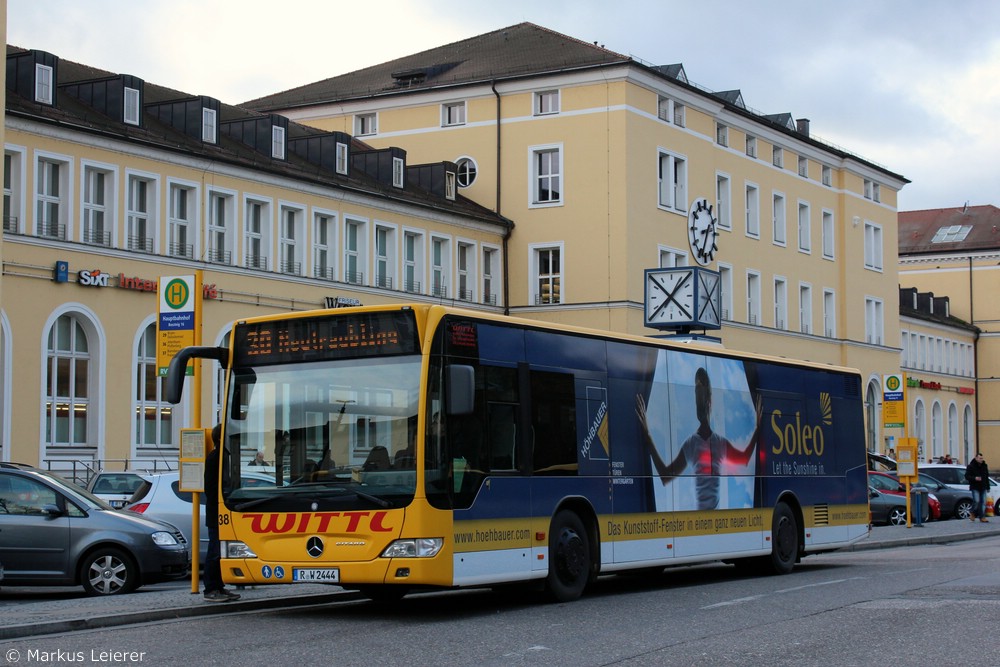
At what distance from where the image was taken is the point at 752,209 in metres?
66.2

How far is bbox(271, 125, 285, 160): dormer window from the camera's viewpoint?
4791 centimetres

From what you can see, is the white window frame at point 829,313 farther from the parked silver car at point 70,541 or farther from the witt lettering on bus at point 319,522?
the witt lettering on bus at point 319,522

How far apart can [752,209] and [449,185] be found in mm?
16187

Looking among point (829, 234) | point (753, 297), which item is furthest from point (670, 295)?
point (829, 234)

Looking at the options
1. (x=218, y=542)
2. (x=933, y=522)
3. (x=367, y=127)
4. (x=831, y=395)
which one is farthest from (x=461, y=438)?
(x=367, y=127)

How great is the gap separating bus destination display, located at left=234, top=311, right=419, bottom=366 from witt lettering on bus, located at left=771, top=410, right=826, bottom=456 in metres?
8.47

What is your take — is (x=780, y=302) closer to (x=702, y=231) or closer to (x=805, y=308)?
(x=805, y=308)

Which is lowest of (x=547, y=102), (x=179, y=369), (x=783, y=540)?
(x=783, y=540)

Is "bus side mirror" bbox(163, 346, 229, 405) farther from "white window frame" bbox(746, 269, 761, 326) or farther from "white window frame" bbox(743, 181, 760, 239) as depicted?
"white window frame" bbox(743, 181, 760, 239)

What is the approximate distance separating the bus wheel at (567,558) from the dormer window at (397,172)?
37.6m

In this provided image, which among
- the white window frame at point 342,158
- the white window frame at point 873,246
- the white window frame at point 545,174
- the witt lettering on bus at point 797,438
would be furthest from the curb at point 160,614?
the white window frame at point 873,246

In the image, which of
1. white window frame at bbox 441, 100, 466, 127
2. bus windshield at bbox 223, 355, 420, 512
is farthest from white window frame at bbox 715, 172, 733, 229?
bus windshield at bbox 223, 355, 420, 512

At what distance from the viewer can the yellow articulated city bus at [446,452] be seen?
47.3 ft

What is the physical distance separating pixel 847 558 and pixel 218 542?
14.4 meters
